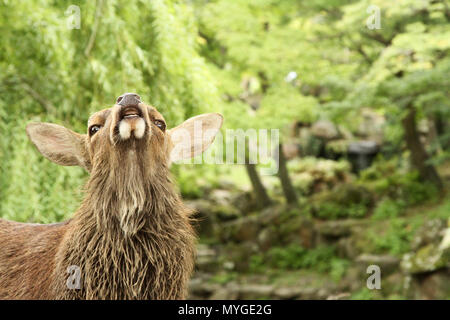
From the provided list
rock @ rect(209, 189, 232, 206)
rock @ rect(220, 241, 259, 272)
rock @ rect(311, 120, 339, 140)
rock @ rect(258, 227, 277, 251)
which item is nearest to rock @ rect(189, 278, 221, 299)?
rock @ rect(220, 241, 259, 272)

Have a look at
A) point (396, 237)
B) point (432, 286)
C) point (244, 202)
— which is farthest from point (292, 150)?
point (432, 286)

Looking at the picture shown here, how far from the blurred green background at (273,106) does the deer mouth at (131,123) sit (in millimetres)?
2744

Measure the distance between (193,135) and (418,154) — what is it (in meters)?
12.6

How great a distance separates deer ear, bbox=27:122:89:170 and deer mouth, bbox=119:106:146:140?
50cm

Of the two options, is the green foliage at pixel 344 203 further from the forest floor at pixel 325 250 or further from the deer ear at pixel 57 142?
the deer ear at pixel 57 142

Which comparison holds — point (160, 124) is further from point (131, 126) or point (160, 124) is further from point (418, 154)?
point (418, 154)

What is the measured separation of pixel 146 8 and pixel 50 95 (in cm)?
138

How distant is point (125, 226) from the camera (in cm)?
207

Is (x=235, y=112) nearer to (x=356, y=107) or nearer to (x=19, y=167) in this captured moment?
(x=356, y=107)

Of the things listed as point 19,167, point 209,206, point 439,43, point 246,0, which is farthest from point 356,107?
point 19,167

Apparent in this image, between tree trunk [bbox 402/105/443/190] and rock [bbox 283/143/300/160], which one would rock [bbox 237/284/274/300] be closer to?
tree trunk [bbox 402/105/443/190]

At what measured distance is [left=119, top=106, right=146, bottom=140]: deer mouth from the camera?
1972mm

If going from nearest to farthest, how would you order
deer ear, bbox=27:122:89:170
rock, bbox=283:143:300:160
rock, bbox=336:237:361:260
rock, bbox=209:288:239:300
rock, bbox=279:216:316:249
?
deer ear, bbox=27:122:89:170, rock, bbox=209:288:239:300, rock, bbox=336:237:361:260, rock, bbox=279:216:316:249, rock, bbox=283:143:300:160

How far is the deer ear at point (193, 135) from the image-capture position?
246cm
